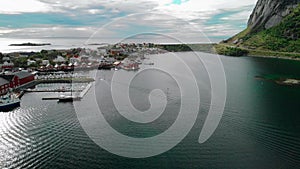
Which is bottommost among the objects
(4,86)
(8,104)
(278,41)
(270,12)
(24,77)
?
(8,104)

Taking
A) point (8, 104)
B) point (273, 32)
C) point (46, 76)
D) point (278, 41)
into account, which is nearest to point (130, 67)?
point (46, 76)

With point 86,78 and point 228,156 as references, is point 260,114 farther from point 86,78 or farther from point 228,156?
point 86,78

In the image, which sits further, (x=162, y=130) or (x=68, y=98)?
(x=68, y=98)

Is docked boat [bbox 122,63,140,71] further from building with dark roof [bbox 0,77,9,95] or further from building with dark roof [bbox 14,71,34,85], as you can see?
building with dark roof [bbox 0,77,9,95]

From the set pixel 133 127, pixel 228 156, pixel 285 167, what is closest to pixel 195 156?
pixel 228 156

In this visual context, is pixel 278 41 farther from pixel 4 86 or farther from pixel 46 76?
pixel 4 86

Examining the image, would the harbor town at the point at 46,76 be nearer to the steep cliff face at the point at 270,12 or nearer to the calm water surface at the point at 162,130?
the calm water surface at the point at 162,130
